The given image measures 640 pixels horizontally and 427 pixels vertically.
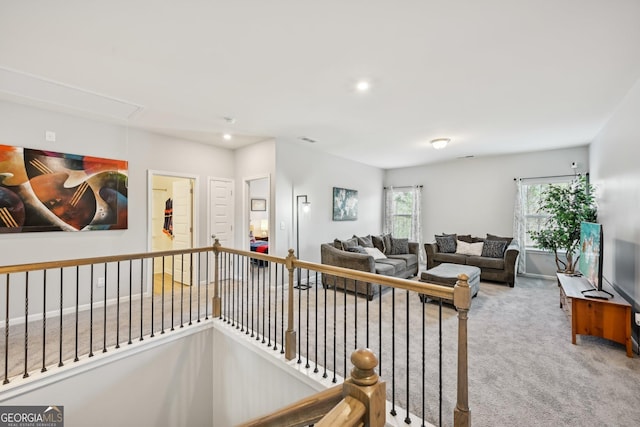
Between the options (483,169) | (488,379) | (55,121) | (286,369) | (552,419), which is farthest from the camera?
(483,169)

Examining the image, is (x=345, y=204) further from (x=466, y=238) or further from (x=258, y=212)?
(x=258, y=212)

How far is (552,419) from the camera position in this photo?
1.87 meters

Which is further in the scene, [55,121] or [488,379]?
[55,121]

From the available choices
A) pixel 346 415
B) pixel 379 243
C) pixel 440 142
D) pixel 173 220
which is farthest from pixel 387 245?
pixel 346 415

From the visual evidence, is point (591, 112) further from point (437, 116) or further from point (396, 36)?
point (396, 36)

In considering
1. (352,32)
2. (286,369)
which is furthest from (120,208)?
(352,32)

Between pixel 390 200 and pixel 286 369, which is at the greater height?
pixel 390 200

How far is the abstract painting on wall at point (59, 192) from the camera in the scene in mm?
3283

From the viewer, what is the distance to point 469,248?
5828mm

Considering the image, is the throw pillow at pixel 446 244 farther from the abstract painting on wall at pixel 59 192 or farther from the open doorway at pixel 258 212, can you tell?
the abstract painting on wall at pixel 59 192

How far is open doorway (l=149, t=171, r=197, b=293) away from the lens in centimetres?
498

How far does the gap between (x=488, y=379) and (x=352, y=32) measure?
2.93m

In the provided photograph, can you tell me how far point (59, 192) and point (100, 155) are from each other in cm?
70

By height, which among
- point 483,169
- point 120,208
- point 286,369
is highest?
point 483,169
